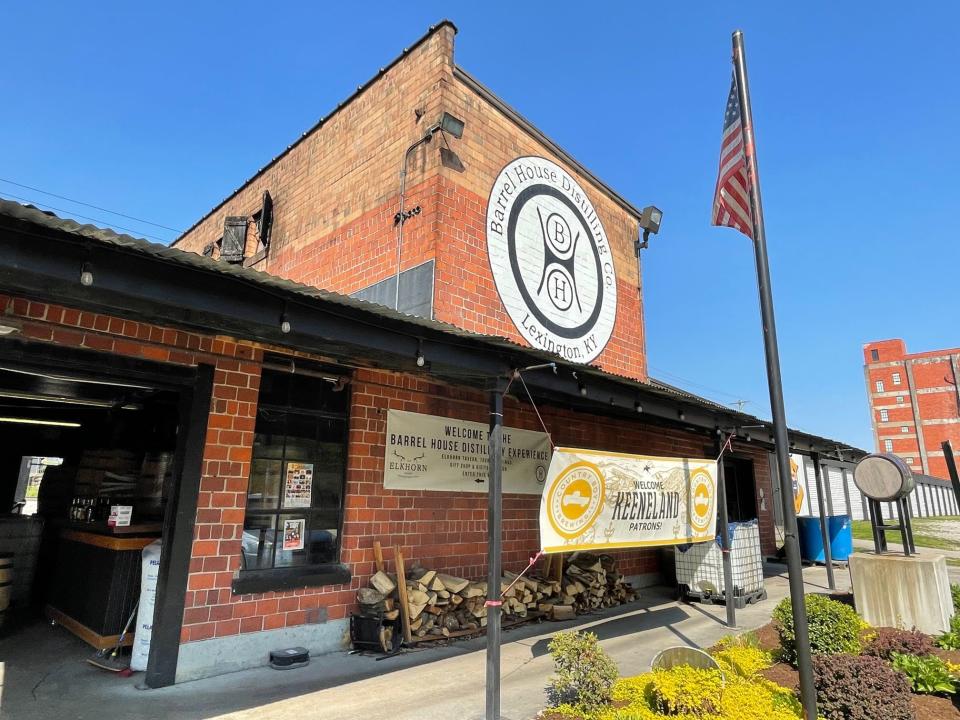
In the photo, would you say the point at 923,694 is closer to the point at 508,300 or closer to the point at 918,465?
the point at 508,300

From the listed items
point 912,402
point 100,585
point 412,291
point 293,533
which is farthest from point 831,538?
point 912,402

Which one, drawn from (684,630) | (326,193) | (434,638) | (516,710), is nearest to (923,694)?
(684,630)

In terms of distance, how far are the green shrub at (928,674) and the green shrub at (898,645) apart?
0.25 metres

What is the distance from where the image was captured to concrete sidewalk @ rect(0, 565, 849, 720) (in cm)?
451

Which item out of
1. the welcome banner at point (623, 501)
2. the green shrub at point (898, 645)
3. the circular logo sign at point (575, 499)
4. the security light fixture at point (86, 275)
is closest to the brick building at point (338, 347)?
the security light fixture at point (86, 275)

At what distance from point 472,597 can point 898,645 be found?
4.71m

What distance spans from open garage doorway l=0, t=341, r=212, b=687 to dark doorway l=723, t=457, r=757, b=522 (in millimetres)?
13675

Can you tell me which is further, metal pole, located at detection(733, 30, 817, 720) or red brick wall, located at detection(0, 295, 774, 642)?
red brick wall, located at detection(0, 295, 774, 642)

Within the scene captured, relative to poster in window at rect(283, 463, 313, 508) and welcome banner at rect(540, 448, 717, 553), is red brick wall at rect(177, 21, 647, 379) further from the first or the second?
welcome banner at rect(540, 448, 717, 553)

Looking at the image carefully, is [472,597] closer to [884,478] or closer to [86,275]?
[86,275]

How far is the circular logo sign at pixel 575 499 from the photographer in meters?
5.72

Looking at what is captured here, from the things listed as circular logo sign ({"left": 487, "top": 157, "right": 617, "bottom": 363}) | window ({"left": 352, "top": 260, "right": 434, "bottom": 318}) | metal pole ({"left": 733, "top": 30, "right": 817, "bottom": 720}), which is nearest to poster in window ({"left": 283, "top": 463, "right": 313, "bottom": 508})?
window ({"left": 352, "top": 260, "right": 434, "bottom": 318})

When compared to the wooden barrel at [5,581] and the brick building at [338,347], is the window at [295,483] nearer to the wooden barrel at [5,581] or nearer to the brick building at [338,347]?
Result: the brick building at [338,347]

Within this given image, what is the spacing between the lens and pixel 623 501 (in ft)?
21.6
